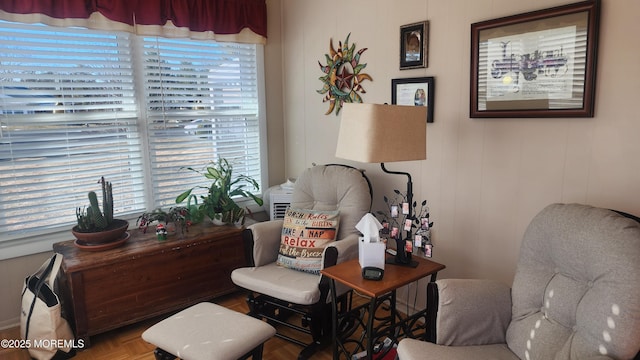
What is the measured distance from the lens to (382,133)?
2027 millimetres

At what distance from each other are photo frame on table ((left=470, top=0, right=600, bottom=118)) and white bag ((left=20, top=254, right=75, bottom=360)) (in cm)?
252

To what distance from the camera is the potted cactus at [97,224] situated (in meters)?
2.60

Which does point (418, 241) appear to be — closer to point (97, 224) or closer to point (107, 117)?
point (97, 224)

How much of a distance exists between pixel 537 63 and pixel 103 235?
258cm

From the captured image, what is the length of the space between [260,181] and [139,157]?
1.03 metres

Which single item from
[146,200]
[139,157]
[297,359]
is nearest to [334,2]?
[139,157]

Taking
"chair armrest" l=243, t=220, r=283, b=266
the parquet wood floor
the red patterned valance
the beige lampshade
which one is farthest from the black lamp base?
the red patterned valance

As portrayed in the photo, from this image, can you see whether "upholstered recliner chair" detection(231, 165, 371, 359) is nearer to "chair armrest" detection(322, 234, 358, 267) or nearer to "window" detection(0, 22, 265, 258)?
"chair armrest" detection(322, 234, 358, 267)

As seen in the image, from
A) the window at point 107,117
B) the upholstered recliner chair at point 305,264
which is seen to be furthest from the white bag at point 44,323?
the upholstered recliner chair at point 305,264

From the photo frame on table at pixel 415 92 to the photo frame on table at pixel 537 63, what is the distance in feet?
0.90

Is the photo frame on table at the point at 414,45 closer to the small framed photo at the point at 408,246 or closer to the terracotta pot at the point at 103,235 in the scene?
the small framed photo at the point at 408,246

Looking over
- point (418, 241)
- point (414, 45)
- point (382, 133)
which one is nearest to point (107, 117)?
point (382, 133)

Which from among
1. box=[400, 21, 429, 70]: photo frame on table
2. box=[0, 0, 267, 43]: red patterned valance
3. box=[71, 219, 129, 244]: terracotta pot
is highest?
box=[0, 0, 267, 43]: red patterned valance

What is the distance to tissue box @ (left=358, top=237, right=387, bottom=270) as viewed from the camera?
2094 millimetres
